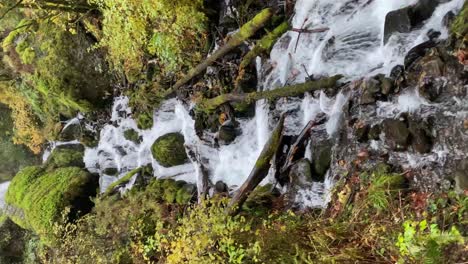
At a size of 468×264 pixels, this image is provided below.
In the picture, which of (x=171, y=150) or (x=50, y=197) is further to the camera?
(x=50, y=197)

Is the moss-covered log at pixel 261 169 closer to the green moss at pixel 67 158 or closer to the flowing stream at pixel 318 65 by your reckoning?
the flowing stream at pixel 318 65

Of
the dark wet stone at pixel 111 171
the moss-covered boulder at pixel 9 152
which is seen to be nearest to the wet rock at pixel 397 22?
the dark wet stone at pixel 111 171

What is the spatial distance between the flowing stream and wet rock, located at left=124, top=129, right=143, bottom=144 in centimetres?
187

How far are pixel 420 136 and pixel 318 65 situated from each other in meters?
1.87

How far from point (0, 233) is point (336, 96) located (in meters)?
11.6

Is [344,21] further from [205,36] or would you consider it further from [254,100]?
[205,36]

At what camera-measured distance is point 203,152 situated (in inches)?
321

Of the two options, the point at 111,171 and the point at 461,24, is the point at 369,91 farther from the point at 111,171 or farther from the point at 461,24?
the point at 111,171

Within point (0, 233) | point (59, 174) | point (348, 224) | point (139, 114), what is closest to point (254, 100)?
point (348, 224)

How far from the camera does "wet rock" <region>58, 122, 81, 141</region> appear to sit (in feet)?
40.7

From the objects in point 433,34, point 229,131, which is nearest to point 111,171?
point 229,131

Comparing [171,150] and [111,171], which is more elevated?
[171,150]

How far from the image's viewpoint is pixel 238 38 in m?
6.78

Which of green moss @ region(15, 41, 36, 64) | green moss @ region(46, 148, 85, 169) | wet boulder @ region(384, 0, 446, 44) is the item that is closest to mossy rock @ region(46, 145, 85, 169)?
green moss @ region(46, 148, 85, 169)
